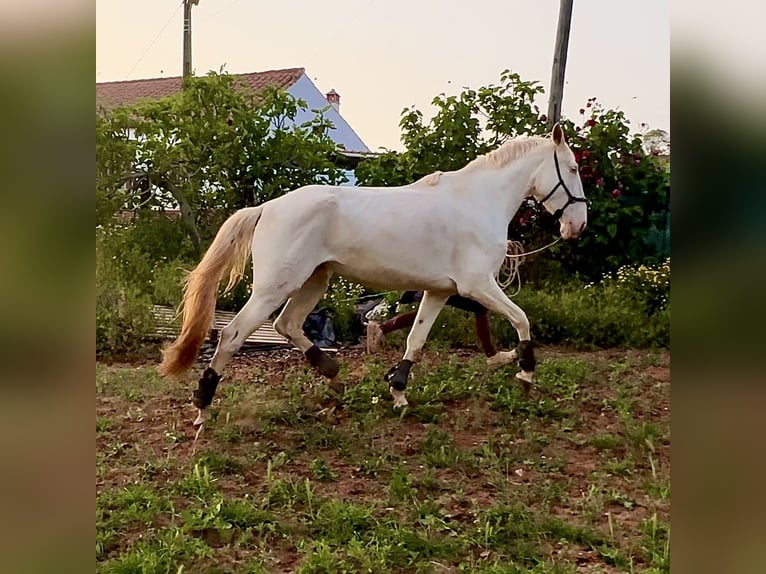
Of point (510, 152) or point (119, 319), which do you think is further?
point (119, 319)

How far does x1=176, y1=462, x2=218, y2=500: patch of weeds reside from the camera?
2.80 metres

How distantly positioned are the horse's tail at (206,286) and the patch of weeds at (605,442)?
2004 millimetres

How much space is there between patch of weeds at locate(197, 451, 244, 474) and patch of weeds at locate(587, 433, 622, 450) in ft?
5.77

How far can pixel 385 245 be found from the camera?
3.66m

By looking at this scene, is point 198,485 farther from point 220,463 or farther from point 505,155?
point 505,155

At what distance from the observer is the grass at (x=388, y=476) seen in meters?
2.36

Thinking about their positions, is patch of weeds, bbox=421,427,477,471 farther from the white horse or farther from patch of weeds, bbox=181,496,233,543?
patch of weeds, bbox=181,496,233,543

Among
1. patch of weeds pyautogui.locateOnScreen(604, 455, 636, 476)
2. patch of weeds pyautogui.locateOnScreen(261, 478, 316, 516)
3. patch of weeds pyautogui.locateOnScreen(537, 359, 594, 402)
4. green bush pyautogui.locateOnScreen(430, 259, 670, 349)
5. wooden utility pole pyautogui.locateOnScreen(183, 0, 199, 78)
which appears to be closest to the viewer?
patch of weeds pyautogui.locateOnScreen(261, 478, 316, 516)

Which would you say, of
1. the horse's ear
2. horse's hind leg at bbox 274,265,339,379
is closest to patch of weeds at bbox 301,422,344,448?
horse's hind leg at bbox 274,265,339,379

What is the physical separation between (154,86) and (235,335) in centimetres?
967

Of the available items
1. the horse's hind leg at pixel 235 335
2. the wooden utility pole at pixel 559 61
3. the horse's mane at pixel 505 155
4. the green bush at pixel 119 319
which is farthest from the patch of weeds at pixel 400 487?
the wooden utility pole at pixel 559 61

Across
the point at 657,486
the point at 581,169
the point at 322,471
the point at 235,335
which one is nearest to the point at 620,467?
the point at 657,486
